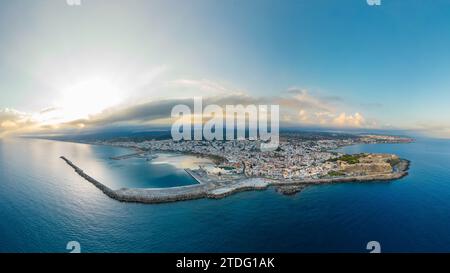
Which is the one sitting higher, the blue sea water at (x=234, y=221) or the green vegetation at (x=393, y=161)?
the green vegetation at (x=393, y=161)

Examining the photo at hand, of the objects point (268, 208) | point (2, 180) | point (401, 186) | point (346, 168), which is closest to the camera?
point (268, 208)

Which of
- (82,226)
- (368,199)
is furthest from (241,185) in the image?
(82,226)

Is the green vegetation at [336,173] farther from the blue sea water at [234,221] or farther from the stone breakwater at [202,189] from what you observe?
the blue sea water at [234,221]

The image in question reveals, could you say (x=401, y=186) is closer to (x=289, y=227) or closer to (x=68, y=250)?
(x=289, y=227)

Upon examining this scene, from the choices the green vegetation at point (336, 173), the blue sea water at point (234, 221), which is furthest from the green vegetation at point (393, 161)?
the green vegetation at point (336, 173)

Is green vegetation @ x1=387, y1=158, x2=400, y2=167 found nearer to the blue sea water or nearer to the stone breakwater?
the stone breakwater

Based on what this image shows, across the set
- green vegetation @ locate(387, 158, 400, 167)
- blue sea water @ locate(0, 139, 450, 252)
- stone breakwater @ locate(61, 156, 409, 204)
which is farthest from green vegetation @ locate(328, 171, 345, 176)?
green vegetation @ locate(387, 158, 400, 167)
